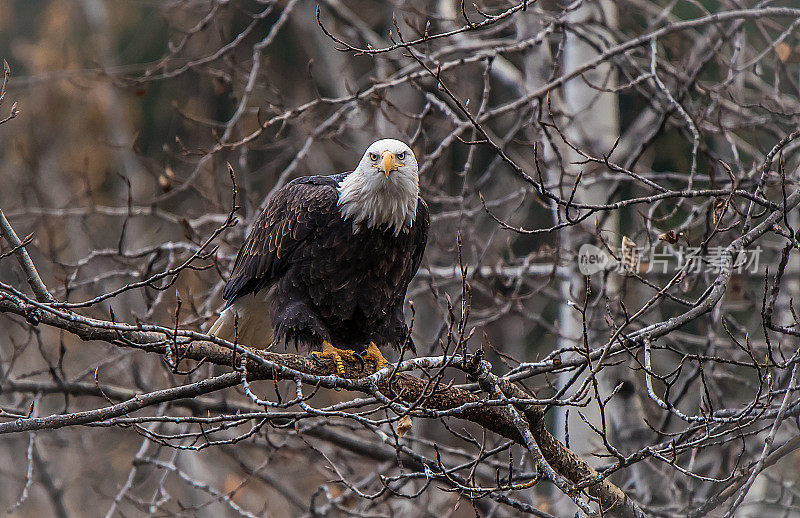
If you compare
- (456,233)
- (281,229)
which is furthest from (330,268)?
(456,233)

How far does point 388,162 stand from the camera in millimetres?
3732

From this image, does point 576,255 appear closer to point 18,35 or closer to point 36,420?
point 36,420

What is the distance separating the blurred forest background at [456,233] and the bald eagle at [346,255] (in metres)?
0.36

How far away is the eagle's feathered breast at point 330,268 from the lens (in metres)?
3.95

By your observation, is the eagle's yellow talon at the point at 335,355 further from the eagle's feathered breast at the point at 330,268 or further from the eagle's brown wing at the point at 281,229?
the eagle's brown wing at the point at 281,229

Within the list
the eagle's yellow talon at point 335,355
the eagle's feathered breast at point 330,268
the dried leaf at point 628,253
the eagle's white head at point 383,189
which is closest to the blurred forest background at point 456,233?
the dried leaf at point 628,253

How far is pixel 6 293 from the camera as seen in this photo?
2576 mm

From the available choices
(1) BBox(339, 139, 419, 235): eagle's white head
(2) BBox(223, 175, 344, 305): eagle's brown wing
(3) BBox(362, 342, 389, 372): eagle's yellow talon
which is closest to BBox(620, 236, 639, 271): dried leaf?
(1) BBox(339, 139, 419, 235): eagle's white head

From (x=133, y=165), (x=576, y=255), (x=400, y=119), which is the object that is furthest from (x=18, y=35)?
(x=576, y=255)

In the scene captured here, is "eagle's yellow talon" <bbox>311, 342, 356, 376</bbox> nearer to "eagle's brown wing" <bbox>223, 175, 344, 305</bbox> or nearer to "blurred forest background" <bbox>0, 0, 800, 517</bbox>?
"blurred forest background" <bbox>0, 0, 800, 517</bbox>

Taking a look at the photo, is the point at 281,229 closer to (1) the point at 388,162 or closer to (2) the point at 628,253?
(1) the point at 388,162

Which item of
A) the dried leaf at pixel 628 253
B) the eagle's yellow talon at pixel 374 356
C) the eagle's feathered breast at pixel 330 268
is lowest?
the dried leaf at pixel 628 253

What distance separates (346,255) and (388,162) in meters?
0.49

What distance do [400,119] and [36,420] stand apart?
6239 mm
